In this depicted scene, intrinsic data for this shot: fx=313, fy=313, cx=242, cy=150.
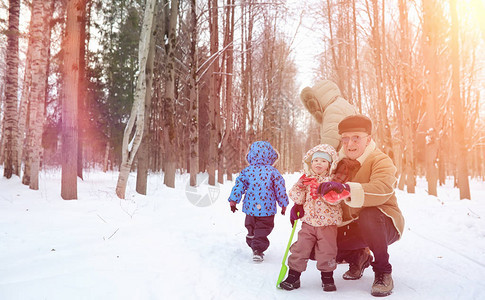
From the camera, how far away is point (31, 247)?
11.3 ft

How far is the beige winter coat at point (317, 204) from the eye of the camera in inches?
112

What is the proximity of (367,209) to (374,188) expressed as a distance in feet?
0.73

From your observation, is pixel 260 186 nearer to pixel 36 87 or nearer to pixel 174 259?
pixel 174 259

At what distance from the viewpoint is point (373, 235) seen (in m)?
2.65

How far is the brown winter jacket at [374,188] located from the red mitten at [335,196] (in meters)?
0.05

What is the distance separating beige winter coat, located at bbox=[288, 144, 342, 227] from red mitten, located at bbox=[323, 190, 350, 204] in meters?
0.21

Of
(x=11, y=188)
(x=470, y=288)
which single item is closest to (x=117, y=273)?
(x=470, y=288)

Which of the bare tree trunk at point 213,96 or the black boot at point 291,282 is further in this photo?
the bare tree trunk at point 213,96

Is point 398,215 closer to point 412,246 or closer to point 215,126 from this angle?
point 412,246

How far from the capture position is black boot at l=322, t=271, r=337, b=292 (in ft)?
8.96

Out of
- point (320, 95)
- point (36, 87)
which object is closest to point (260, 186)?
point (320, 95)

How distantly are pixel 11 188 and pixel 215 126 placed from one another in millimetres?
8483

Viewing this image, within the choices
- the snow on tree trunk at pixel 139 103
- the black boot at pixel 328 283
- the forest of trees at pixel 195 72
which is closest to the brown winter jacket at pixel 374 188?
the black boot at pixel 328 283

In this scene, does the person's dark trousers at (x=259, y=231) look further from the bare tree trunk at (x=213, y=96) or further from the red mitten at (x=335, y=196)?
the bare tree trunk at (x=213, y=96)
